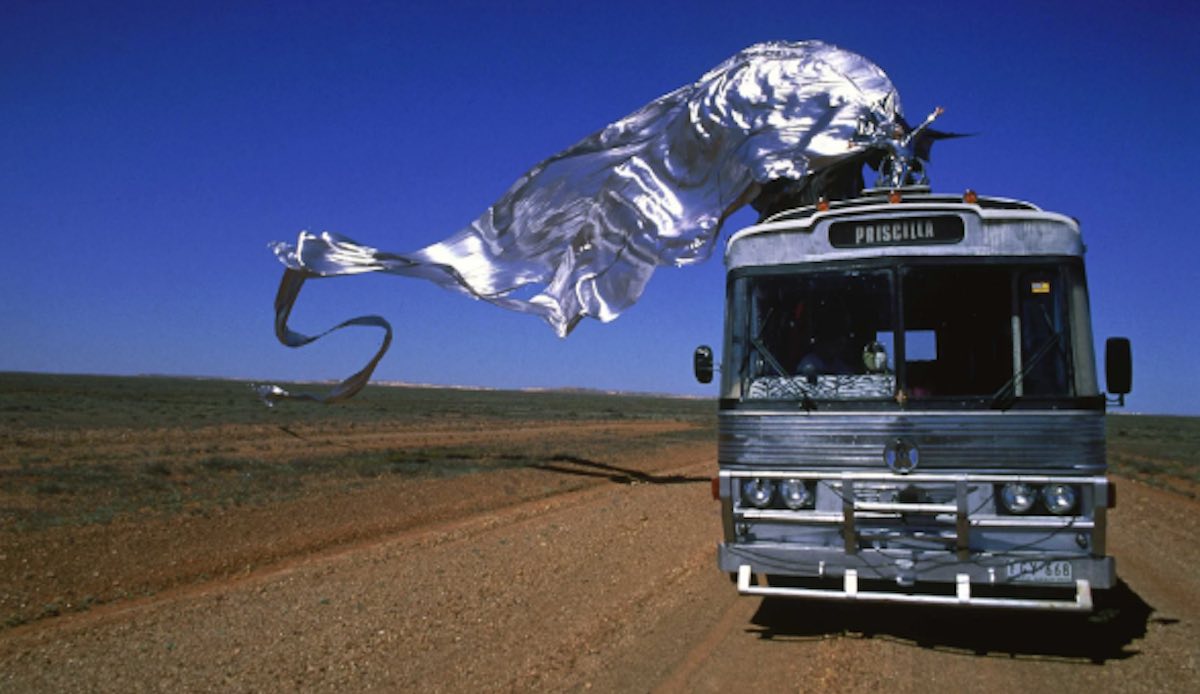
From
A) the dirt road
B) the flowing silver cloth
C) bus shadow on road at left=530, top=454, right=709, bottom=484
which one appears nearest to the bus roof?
the dirt road

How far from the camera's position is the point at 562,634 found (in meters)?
6.79

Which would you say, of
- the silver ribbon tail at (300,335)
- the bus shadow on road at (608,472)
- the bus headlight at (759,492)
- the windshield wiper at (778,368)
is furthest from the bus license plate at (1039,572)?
the bus shadow on road at (608,472)

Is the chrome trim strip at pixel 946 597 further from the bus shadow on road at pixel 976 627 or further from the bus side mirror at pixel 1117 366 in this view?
the bus side mirror at pixel 1117 366

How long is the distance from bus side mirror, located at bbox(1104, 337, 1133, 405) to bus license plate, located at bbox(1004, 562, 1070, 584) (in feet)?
4.42

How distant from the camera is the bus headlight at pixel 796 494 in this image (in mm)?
6352

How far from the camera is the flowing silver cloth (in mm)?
11398

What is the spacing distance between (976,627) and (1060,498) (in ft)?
6.33

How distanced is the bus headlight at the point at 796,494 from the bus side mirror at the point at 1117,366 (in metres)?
2.20

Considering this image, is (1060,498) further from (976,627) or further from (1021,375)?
(976,627)

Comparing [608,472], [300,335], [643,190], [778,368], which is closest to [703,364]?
[778,368]

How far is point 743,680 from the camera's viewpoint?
227 inches

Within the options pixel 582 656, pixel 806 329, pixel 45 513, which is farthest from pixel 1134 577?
pixel 45 513

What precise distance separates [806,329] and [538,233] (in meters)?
7.90

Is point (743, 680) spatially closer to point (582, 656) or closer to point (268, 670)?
point (582, 656)
